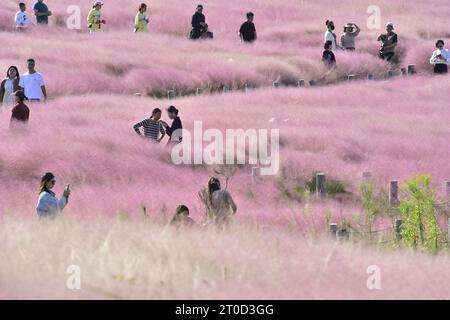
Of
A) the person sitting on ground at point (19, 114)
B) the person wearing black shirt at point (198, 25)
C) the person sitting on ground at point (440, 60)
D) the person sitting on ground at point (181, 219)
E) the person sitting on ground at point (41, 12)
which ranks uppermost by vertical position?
the person sitting on ground at point (41, 12)

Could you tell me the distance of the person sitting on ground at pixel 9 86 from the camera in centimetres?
2312

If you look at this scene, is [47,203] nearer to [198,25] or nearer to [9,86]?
[9,86]

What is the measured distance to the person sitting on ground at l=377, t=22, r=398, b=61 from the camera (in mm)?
38819

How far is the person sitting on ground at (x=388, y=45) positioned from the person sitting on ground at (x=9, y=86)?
54.0 ft

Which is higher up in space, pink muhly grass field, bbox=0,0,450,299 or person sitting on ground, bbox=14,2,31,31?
person sitting on ground, bbox=14,2,31,31

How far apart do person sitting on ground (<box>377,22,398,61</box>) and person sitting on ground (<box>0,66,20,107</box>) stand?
54.0ft

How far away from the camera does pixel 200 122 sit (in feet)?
85.3

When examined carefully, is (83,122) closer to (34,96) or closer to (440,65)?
(34,96)

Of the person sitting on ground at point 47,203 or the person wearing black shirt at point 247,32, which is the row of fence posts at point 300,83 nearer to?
the person wearing black shirt at point 247,32

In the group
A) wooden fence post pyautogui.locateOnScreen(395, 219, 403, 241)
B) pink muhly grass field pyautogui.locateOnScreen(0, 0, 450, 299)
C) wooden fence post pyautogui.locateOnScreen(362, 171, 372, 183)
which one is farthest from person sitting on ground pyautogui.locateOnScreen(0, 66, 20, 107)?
wooden fence post pyautogui.locateOnScreen(395, 219, 403, 241)

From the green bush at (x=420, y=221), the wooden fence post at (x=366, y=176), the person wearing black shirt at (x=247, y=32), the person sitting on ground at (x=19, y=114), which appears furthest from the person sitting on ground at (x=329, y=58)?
the green bush at (x=420, y=221)

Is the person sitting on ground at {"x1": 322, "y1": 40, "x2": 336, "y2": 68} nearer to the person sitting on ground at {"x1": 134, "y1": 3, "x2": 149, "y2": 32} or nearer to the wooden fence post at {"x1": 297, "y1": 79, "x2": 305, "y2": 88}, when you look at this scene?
the wooden fence post at {"x1": 297, "y1": 79, "x2": 305, "y2": 88}

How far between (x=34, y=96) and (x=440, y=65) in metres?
14.5
